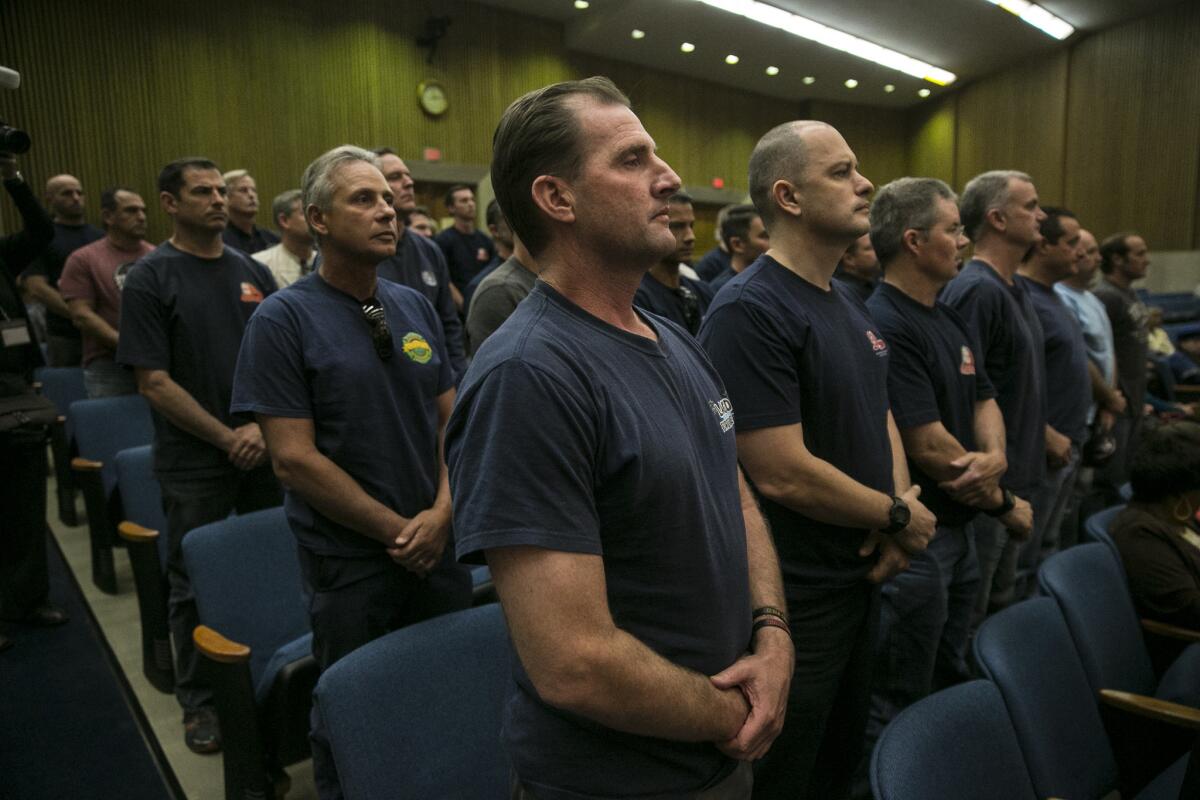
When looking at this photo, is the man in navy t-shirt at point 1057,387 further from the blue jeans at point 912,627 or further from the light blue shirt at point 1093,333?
the blue jeans at point 912,627

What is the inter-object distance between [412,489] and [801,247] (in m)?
0.97

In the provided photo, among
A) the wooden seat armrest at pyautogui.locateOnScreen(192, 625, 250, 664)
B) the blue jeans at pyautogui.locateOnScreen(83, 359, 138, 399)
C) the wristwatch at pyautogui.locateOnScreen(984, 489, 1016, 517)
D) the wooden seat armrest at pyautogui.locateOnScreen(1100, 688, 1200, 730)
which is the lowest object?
the wooden seat armrest at pyautogui.locateOnScreen(1100, 688, 1200, 730)

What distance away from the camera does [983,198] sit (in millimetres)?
2711

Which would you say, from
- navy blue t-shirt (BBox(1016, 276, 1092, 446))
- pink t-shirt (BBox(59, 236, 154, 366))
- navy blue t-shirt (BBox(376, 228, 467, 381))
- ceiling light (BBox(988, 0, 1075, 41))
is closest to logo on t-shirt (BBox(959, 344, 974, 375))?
navy blue t-shirt (BBox(1016, 276, 1092, 446))

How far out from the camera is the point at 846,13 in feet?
28.2

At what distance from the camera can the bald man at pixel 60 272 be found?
13.8 feet

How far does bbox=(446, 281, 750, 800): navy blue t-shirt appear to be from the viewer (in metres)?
0.86

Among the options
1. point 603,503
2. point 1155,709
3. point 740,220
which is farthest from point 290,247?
point 1155,709

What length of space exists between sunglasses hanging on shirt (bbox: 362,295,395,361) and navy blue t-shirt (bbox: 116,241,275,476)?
945 millimetres

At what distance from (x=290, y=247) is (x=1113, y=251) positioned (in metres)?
4.10

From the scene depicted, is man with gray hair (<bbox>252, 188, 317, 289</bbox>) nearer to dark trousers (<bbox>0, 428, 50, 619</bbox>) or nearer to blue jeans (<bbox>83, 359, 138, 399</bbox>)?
blue jeans (<bbox>83, 359, 138, 399</bbox>)

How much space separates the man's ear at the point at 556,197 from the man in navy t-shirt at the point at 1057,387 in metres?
2.38

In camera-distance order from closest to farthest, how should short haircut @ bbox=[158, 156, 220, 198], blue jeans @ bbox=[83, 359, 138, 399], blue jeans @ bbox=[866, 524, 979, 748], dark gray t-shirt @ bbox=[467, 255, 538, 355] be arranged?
blue jeans @ bbox=[866, 524, 979, 748], dark gray t-shirt @ bbox=[467, 255, 538, 355], short haircut @ bbox=[158, 156, 220, 198], blue jeans @ bbox=[83, 359, 138, 399]

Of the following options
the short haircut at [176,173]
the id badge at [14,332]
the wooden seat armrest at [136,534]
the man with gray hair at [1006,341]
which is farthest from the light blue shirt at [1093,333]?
the id badge at [14,332]
